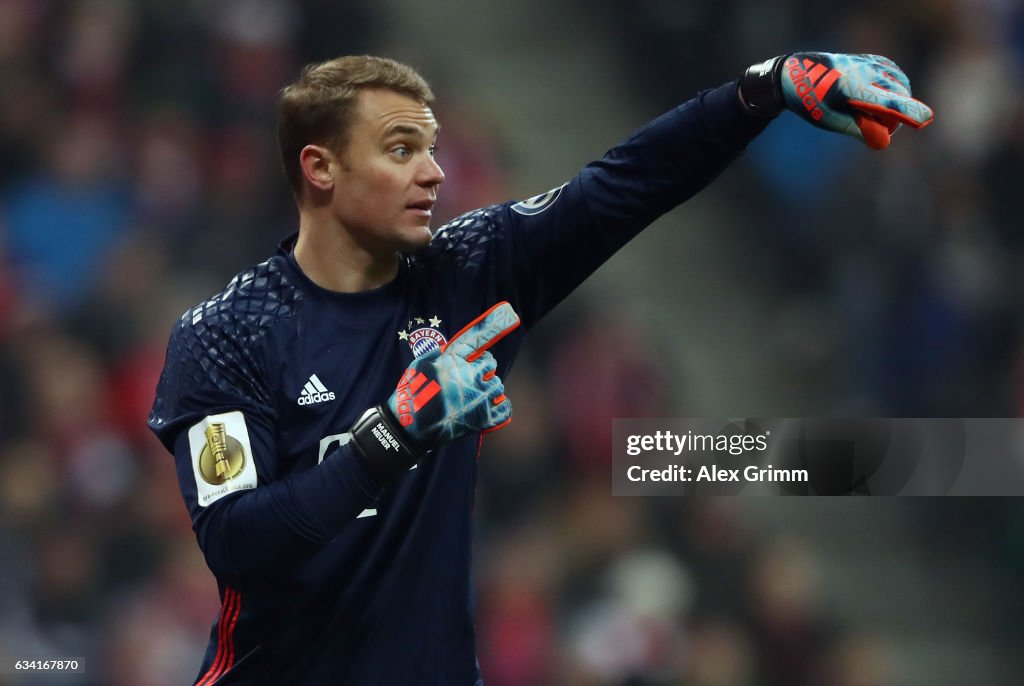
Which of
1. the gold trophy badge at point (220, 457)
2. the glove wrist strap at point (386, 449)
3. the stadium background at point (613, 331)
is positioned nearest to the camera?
the glove wrist strap at point (386, 449)

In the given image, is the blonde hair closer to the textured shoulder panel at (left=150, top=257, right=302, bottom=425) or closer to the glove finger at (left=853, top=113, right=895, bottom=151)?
the textured shoulder panel at (left=150, top=257, right=302, bottom=425)

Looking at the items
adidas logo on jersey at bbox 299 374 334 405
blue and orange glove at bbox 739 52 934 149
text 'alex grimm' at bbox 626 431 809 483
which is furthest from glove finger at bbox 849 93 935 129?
text 'alex grimm' at bbox 626 431 809 483

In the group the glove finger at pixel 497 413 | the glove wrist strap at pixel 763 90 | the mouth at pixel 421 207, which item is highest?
the glove wrist strap at pixel 763 90

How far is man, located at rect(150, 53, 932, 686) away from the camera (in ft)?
8.71

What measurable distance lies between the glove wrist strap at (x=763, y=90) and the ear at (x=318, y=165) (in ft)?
2.85

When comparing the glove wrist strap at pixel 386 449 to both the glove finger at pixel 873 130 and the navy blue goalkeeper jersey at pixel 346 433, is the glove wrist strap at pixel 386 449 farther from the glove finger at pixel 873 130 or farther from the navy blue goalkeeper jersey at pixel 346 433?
the glove finger at pixel 873 130

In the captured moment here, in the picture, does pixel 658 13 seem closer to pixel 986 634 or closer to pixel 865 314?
pixel 865 314

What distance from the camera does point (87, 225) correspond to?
23.8 ft

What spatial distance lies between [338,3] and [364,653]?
19.3 ft

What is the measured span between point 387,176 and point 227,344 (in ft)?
1.56

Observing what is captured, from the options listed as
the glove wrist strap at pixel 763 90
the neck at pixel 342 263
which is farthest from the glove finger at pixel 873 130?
the neck at pixel 342 263

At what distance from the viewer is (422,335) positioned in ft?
9.66

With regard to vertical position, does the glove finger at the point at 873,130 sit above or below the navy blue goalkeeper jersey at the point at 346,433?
above

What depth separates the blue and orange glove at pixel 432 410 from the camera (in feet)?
8.57
